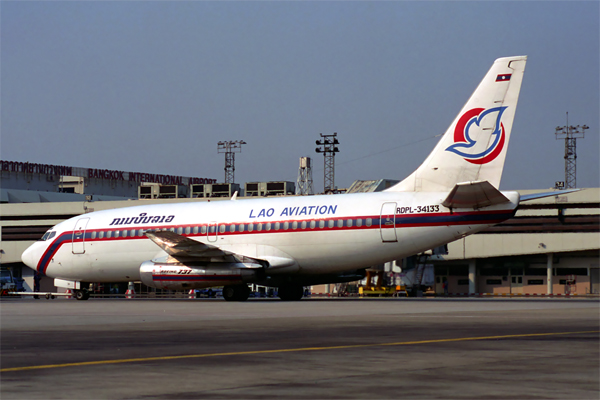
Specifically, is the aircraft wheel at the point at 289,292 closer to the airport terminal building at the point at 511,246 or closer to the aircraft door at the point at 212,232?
the aircraft door at the point at 212,232

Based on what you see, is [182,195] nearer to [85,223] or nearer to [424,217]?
[85,223]

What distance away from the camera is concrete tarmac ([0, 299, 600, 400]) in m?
7.73

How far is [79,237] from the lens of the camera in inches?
1592

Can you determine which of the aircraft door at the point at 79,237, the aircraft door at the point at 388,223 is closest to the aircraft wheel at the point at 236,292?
the aircraft door at the point at 388,223

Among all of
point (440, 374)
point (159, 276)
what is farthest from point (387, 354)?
point (159, 276)

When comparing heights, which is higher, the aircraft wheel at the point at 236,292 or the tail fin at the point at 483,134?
the tail fin at the point at 483,134

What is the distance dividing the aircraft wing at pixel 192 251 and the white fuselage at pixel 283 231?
68 centimetres

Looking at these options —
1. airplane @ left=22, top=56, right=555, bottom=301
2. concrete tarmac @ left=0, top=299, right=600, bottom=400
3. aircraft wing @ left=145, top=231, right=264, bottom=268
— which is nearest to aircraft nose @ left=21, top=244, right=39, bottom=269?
airplane @ left=22, top=56, right=555, bottom=301

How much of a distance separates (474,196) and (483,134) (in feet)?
9.79

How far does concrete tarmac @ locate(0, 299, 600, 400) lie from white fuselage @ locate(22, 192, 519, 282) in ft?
47.5

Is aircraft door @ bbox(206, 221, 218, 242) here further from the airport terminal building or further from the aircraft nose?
the airport terminal building

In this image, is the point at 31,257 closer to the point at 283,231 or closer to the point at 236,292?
the point at 236,292

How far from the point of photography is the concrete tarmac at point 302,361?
7730 millimetres

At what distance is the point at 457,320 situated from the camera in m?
19.1
